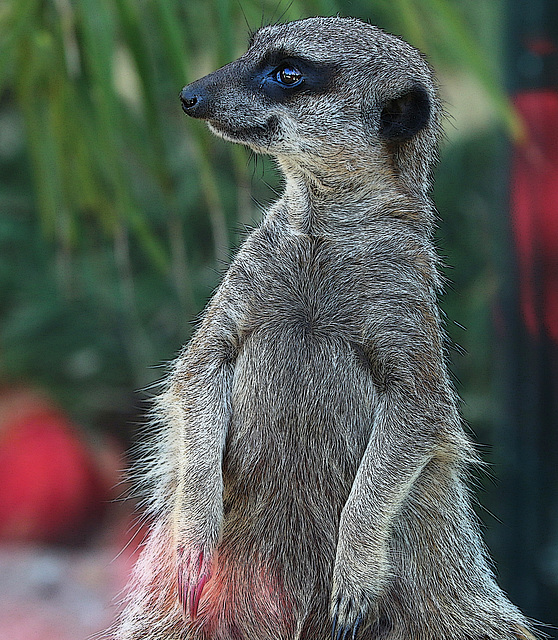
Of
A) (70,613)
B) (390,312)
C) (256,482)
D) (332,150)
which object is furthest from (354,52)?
(70,613)

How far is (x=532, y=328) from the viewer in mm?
1521

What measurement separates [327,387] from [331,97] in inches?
9.1

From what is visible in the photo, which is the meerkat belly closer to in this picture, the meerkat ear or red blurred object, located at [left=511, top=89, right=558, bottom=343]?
the meerkat ear

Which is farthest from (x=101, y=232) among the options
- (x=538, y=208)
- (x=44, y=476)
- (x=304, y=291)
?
(x=304, y=291)

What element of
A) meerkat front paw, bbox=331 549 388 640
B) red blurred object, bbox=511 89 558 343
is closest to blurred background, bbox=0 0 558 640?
red blurred object, bbox=511 89 558 343

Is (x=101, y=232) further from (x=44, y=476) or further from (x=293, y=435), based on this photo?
(x=293, y=435)

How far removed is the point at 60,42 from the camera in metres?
0.98

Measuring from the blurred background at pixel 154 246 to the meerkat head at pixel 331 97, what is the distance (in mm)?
104

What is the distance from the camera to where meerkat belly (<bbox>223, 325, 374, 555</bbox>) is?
2.21 ft

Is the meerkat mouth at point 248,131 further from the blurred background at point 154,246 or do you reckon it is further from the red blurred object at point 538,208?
the red blurred object at point 538,208

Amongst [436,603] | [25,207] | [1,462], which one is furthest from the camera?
[25,207]

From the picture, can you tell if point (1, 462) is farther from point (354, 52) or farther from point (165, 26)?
point (354, 52)

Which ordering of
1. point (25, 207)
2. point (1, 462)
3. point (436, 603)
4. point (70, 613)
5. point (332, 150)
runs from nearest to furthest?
point (332, 150) < point (436, 603) < point (70, 613) < point (1, 462) < point (25, 207)

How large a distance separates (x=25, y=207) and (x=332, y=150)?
189 cm
